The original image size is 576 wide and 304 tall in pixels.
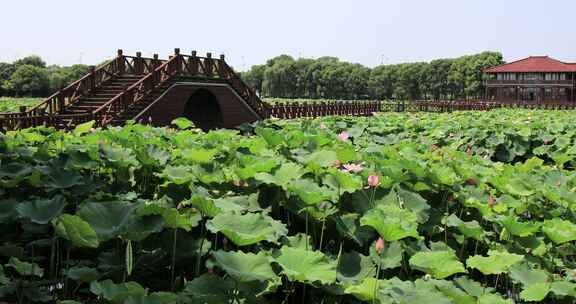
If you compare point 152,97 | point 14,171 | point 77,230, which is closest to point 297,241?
point 77,230

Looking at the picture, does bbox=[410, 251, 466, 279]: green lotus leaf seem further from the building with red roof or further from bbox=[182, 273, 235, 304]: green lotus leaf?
the building with red roof

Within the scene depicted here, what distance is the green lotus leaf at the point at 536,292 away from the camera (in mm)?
2074

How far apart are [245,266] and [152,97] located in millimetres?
16943

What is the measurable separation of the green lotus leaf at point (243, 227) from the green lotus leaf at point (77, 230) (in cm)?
42

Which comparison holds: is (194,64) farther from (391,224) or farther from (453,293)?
(453,293)

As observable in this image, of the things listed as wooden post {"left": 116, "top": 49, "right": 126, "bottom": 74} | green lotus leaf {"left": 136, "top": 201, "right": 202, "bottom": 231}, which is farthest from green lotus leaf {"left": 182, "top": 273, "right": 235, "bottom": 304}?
wooden post {"left": 116, "top": 49, "right": 126, "bottom": 74}

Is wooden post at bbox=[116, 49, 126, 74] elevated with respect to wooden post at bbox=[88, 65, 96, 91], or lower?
elevated

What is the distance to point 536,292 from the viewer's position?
2.08 metres

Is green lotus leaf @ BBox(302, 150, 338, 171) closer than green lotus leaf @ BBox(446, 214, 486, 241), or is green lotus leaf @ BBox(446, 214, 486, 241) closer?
green lotus leaf @ BBox(446, 214, 486, 241)

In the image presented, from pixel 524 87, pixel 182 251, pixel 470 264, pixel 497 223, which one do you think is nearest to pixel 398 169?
pixel 497 223

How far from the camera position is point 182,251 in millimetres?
→ 2209

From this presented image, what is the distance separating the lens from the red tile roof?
6594 cm

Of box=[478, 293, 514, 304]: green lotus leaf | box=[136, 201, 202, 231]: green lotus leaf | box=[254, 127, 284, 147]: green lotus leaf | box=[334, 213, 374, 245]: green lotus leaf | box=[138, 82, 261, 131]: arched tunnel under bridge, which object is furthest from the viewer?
box=[138, 82, 261, 131]: arched tunnel under bridge

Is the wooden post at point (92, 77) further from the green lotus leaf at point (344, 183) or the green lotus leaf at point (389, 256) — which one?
the green lotus leaf at point (389, 256)
